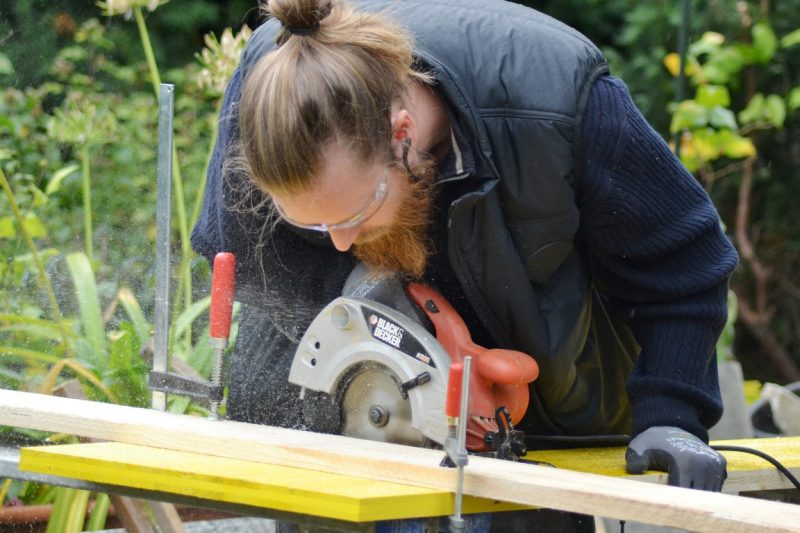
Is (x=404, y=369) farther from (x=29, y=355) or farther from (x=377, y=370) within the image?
(x=29, y=355)

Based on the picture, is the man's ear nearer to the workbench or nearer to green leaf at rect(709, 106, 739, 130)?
the workbench

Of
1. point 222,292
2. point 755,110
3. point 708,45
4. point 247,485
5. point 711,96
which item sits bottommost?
point 247,485

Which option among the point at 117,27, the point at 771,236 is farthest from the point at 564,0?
the point at 117,27

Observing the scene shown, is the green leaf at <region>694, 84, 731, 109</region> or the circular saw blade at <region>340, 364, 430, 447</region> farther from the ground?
the green leaf at <region>694, 84, 731, 109</region>

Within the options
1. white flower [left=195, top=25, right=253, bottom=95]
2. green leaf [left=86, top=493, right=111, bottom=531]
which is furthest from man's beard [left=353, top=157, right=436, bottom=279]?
white flower [left=195, top=25, right=253, bottom=95]

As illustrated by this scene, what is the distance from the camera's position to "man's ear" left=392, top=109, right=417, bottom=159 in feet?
5.51

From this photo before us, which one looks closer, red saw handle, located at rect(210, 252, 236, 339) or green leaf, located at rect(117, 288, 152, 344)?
red saw handle, located at rect(210, 252, 236, 339)

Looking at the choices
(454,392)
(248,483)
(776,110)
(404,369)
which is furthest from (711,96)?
(248,483)

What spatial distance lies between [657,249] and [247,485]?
2.75 feet

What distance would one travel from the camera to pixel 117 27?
15.2 ft

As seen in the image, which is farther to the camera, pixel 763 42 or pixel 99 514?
pixel 763 42

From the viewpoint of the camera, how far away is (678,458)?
5.74ft

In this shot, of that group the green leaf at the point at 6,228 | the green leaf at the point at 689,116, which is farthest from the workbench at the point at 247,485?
the green leaf at the point at 689,116

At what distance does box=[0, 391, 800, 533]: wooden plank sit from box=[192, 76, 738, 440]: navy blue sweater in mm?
382
